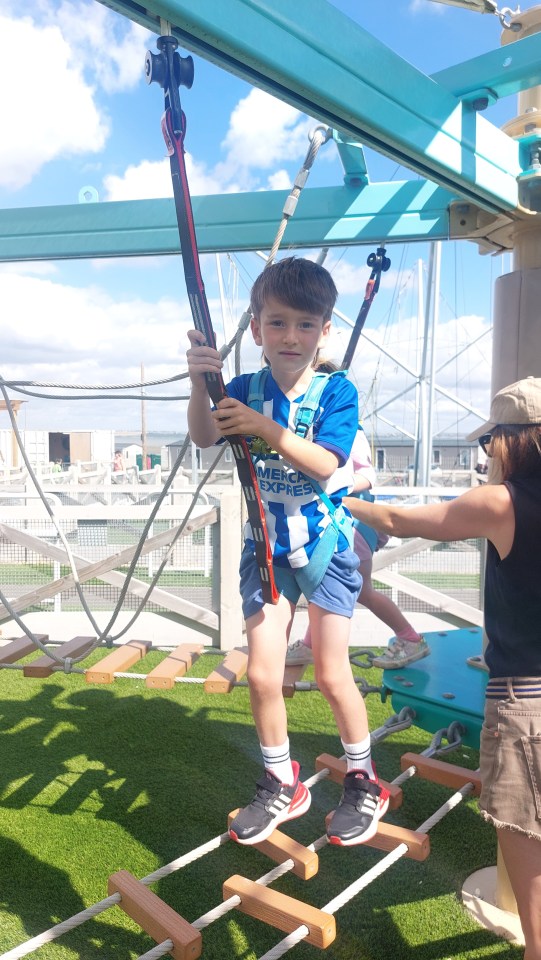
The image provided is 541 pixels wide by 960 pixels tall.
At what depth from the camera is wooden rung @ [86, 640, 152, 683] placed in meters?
3.16

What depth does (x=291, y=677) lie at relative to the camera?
10.1ft

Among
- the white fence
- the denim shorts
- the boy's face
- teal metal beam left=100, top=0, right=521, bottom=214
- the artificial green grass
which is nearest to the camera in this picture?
teal metal beam left=100, top=0, right=521, bottom=214

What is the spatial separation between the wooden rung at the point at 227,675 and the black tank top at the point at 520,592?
4.32 ft

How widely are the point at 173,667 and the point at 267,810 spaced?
4.08 ft

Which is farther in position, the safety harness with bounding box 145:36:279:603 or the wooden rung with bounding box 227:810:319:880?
the wooden rung with bounding box 227:810:319:880

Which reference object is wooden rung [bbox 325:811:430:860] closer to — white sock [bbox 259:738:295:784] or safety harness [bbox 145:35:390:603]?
white sock [bbox 259:738:295:784]

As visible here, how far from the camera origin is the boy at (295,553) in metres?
2.10

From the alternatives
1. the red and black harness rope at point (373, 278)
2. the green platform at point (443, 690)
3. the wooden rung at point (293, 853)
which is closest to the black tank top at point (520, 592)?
the wooden rung at point (293, 853)

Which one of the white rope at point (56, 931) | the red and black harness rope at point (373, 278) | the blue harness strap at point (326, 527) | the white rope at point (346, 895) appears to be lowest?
the white rope at point (56, 931)

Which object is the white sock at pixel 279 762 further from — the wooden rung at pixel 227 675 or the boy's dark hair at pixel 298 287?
the boy's dark hair at pixel 298 287

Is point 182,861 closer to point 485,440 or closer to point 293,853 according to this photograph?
point 293,853


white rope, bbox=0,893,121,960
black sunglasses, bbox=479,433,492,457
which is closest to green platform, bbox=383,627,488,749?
black sunglasses, bbox=479,433,492,457

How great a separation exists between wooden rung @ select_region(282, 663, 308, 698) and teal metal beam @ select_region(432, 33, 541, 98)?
2.17 meters

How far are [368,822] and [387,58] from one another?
2114 mm
